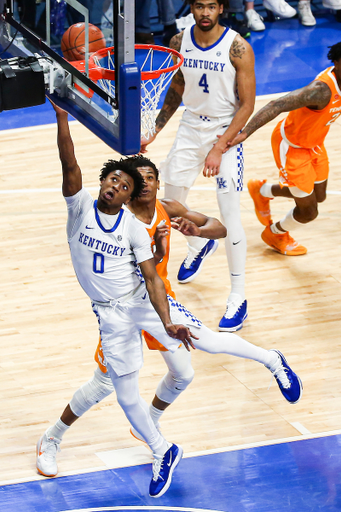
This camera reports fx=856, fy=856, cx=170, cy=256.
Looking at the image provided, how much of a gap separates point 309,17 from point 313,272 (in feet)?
22.7

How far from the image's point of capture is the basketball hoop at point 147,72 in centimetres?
429

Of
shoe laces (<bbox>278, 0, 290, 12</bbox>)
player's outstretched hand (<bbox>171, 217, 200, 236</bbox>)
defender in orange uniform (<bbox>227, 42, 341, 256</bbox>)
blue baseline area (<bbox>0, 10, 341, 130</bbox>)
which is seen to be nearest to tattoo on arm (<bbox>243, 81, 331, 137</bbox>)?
defender in orange uniform (<bbox>227, 42, 341, 256</bbox>)

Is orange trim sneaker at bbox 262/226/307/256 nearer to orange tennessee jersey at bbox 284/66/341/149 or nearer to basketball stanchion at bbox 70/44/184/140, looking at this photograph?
orange tennessee jersey at bbox 284/66/341/149

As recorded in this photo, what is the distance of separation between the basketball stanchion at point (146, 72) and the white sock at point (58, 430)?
1.80m

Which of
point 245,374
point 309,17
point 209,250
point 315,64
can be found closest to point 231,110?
point 209,250

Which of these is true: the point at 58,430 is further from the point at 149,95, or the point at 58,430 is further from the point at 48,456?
the point at 149,95

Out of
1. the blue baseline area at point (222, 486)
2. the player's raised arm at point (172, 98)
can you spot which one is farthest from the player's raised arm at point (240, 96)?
the blue baseline area at point (222, 486)

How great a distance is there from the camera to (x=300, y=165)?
7125mm

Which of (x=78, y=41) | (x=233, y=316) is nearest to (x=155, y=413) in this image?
(x=233, y=316)

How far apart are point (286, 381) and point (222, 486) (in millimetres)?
797

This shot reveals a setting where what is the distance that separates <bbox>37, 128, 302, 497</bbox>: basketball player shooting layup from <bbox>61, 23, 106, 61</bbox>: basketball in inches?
12.5

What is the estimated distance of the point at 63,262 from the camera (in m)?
7.48

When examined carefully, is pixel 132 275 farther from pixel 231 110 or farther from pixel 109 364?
pixel 231 110

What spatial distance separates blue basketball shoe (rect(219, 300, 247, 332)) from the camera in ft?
21.4
